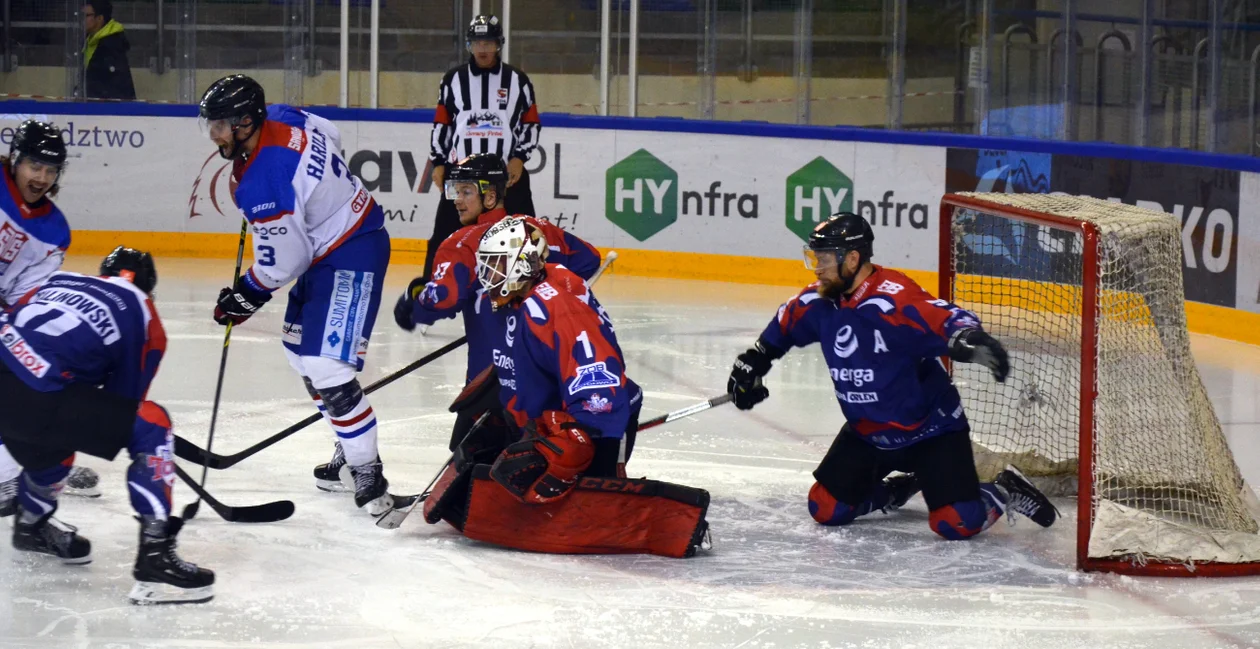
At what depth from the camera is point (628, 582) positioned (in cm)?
379

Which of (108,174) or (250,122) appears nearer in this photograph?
(250,122)

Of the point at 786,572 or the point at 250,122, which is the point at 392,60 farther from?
the point at 786,572

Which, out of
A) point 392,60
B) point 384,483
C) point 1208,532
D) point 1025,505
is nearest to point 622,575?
point 384,483

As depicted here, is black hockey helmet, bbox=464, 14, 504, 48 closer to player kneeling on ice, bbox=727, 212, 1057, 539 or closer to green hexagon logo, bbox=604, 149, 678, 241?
green hexagon logo, bbox=604, 149, 678, 241

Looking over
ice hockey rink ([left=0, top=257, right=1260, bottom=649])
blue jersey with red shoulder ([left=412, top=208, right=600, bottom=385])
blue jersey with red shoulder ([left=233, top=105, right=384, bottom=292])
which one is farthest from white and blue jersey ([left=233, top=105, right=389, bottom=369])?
ice hockey rink ([left=0, top=257, right=1260, bottom=649])

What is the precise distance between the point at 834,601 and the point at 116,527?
72.7 inches

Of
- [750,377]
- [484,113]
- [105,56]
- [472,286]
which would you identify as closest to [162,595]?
[472,286]

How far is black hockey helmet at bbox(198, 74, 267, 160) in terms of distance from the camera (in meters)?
4.09

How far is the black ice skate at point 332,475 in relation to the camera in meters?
4.62

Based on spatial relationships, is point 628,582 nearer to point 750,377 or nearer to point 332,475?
point 750,377

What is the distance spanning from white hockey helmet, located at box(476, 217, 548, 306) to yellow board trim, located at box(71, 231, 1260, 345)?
4376 mm

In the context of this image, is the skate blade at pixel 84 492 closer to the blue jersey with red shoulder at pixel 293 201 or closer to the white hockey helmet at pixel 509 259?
the blue jersey with red shoulder at pixel 293 201

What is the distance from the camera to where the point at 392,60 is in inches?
377

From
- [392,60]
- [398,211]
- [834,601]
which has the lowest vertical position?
[834,601]
